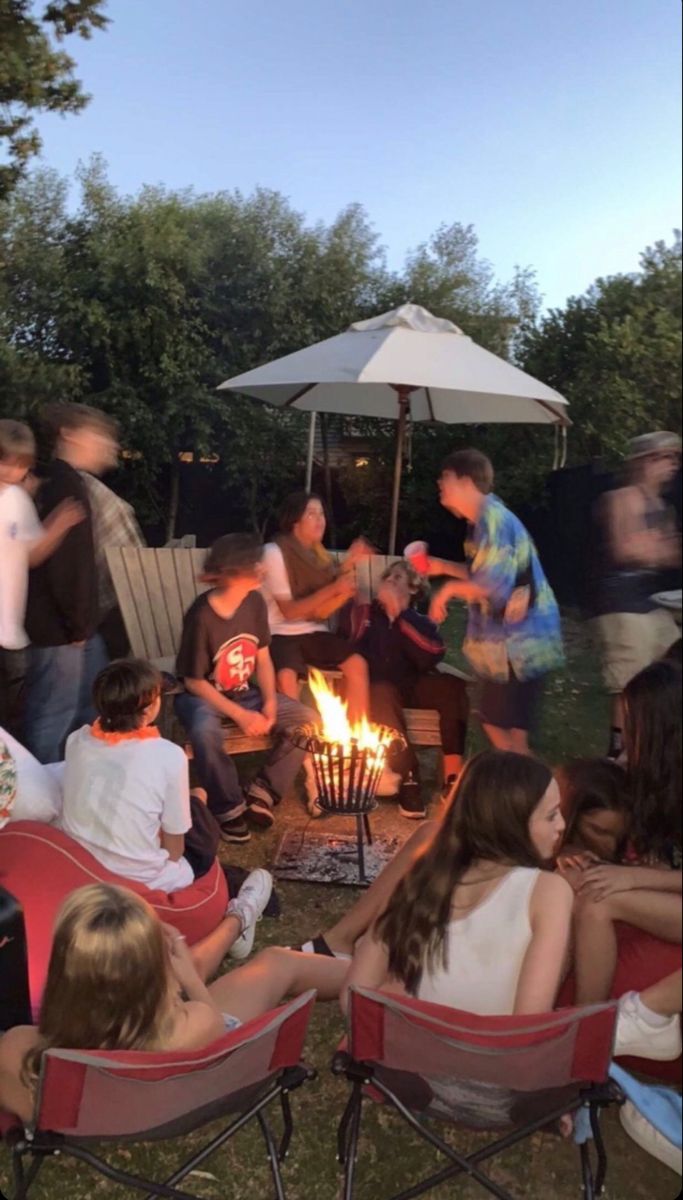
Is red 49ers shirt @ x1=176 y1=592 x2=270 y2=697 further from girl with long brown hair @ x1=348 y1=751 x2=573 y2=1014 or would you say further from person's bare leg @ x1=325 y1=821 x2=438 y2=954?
girl with long brown hair @ x1=348 y1=751 x2=573 y2=1014

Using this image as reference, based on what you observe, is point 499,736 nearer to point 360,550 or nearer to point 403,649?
point 403,649

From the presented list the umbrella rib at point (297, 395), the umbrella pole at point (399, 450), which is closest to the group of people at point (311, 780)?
the umbrella pole at point (399, 450)

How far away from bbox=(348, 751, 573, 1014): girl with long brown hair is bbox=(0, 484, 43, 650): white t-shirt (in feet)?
6.79

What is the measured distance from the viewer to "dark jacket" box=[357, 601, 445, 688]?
4387mm

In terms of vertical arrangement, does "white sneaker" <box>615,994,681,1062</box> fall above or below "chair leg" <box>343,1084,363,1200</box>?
above

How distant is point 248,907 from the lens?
2.95 meters

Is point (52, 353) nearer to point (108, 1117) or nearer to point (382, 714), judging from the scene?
point (382, 714)

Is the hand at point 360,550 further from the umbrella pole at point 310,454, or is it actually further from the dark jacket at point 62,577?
the dark jacket at point 62,577

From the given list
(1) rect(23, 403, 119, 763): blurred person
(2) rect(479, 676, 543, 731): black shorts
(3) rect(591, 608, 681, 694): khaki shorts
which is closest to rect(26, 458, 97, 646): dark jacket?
(1) rect(23, 403, 119, 763): blurred person

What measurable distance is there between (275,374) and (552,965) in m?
2.89

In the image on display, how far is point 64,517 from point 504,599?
173 centimetres

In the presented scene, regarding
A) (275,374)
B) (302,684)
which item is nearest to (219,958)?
(302,684)

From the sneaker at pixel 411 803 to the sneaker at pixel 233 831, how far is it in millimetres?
782

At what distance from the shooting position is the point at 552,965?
69.6 inches
